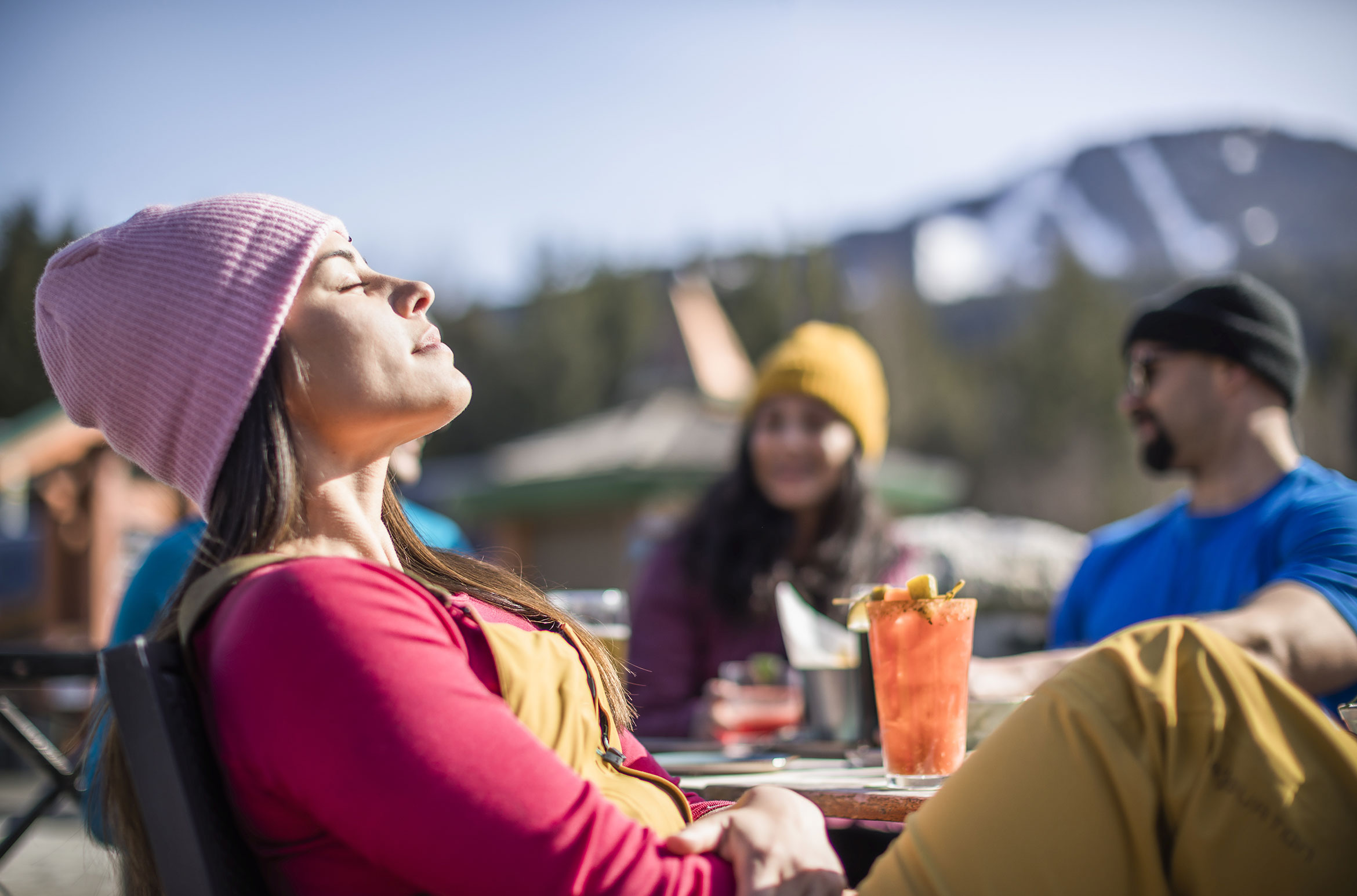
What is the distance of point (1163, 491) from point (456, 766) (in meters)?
27.1

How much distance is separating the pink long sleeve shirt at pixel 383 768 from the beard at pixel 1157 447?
9.14 feet

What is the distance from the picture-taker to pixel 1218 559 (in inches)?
126

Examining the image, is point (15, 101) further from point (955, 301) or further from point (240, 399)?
point (955, 301)

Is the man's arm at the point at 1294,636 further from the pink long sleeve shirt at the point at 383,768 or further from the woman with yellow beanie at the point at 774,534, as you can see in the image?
the pink long sleeve shirt at the point at 383,768

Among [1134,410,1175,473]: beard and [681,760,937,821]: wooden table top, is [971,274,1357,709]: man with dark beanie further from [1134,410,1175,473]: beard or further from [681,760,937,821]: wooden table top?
[681,760,937,821]: wooden table top

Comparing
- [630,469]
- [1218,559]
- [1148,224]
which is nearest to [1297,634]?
[1218,559]

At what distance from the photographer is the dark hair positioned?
3.57 metres

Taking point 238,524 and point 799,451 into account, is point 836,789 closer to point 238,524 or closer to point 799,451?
point 238,524

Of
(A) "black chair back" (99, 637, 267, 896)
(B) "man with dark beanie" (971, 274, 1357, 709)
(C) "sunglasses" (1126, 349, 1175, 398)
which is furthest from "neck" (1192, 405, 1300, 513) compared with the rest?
(A) "black chair back" (99, 637, 267, 896)

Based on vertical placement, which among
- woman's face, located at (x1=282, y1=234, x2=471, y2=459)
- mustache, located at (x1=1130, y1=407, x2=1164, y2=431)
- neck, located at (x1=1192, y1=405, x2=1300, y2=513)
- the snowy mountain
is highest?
woman's face, located at (x1=282, y1=234, x2=471, y2=459)

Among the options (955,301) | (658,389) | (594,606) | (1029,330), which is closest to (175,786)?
(594,606)

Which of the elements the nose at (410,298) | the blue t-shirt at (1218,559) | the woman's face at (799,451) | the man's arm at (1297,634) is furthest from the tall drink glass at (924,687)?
the woman's face at (799,451)

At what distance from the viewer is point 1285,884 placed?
3.57 feet

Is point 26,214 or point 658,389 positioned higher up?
point 26,214
